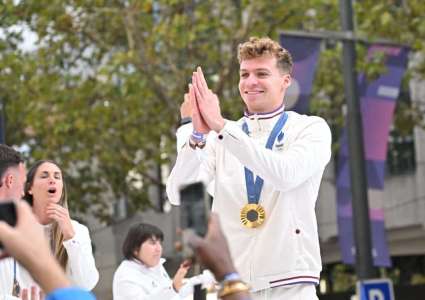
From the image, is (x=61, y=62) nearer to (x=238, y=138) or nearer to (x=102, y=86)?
(x=102, y=86)

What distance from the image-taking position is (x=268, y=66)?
6.59 meters

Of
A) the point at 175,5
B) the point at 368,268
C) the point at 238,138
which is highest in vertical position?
the point at 175,5

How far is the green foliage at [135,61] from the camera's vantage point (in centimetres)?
2178

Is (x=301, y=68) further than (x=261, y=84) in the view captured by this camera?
Yes

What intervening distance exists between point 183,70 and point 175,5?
1327 millimetres

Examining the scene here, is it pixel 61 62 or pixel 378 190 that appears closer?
pixel 378 190

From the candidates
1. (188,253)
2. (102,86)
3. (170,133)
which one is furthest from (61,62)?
(188,253)

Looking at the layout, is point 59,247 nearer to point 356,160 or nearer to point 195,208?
point 195,208

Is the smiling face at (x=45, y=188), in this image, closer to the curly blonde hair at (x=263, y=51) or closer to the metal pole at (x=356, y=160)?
Result: the curly blonde hair at (x=263, y=51)

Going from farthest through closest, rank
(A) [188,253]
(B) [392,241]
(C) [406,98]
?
(B) [392,241], (C) [406,98], (A) [188,253]

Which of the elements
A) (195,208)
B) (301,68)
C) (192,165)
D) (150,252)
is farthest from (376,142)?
(195,208)

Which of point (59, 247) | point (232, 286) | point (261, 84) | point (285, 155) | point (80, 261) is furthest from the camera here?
point (59, 247)

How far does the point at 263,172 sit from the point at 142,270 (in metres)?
4.10

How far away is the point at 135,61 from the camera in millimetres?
21812
